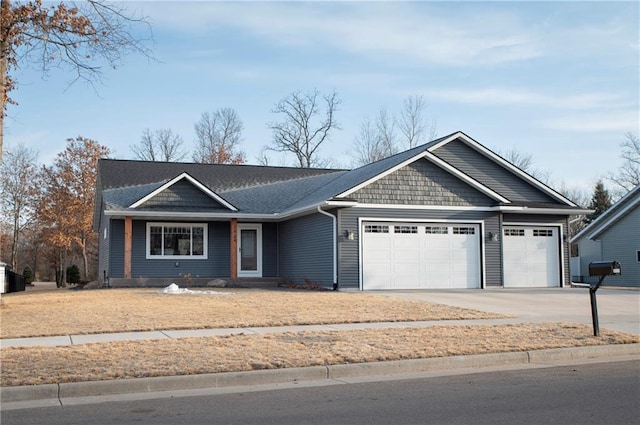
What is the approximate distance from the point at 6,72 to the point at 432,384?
44.3 feet

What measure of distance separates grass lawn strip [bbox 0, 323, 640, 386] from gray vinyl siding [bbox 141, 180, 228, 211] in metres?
15.3

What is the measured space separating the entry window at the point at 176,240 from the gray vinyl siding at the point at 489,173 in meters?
10.1

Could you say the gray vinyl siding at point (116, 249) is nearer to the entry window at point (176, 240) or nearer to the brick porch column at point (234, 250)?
the entry window at point (176, 240)

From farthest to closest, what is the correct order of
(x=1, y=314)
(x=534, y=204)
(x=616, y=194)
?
(x=616, y=194) < (x=534, y=204) < (x=1, y=314)

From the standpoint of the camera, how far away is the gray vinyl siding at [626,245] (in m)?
35.7

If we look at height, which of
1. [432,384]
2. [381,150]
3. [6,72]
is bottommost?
[432,384]

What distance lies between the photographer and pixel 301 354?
10117 millimetres

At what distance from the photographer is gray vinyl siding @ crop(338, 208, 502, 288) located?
2295cm

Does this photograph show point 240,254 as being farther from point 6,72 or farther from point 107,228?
point 6,72

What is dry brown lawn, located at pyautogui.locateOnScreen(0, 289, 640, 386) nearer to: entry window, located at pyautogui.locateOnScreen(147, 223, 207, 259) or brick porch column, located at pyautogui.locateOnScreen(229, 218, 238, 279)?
entry window, located at pyautogui.locateOnScreen(147, 223, 207, 259)

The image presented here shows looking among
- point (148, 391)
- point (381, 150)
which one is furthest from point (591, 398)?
point (381, 150)

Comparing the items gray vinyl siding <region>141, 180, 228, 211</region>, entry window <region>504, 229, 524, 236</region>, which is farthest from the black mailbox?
gray vinyl siding <region>141, 180, 228, 211</region>

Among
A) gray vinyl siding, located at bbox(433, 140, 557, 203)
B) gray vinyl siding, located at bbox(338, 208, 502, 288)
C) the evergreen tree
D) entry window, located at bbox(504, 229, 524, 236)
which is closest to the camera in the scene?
gray vinyl siding, located at bbox(338, 208, 502, 288)

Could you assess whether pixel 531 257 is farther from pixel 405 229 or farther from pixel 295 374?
pixel 295 374
